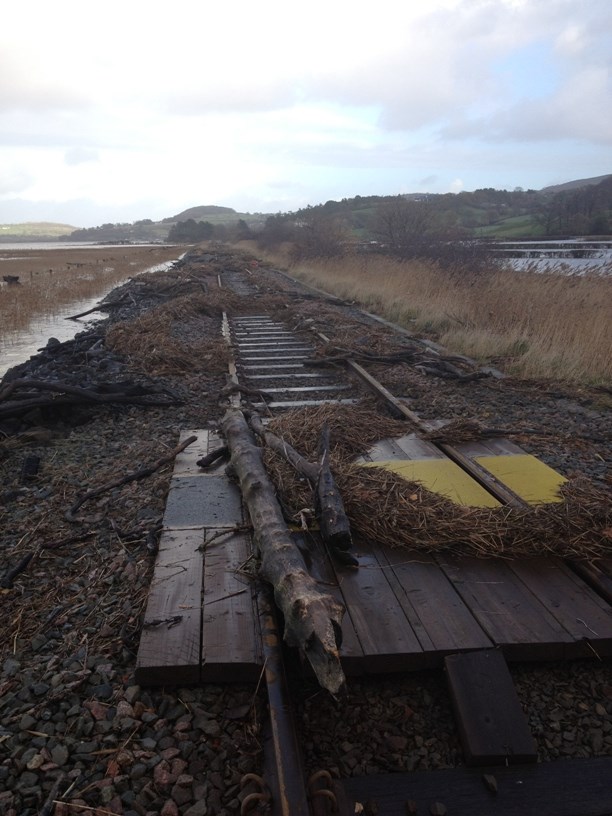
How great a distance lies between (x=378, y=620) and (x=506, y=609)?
23.7 inches

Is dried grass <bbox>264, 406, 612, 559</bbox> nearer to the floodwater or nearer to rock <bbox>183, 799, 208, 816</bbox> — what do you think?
rock <bbox>183, 799, 208, 816</bbox>

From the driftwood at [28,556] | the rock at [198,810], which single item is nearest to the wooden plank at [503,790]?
the rock at [198,810]

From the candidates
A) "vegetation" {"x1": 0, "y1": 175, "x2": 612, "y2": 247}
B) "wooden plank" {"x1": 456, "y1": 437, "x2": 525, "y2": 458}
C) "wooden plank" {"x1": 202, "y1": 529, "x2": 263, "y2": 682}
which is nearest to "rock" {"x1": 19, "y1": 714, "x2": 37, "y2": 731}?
"wooden plank" {"x1": 202, "y1": 529, "x2": 263, "y2": 682}

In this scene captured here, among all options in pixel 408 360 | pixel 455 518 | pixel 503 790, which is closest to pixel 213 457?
pixel 455 518

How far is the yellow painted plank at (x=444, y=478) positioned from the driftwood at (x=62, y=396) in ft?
9.74

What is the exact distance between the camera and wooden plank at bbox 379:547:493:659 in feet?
8.26

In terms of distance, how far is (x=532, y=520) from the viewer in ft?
11.1

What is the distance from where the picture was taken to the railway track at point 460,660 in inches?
78.2

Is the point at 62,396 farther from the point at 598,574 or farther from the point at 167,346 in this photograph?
the point at 598,574

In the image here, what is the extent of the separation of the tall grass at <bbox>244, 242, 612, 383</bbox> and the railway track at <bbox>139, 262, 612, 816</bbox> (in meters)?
4.95

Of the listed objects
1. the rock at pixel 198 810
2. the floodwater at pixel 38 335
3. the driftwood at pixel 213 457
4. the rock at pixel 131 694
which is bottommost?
the floodwater at pixel 38 335

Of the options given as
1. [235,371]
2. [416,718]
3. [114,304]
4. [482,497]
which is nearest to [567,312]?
[235,371]

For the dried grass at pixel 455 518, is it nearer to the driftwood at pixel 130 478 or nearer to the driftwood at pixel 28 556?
the driftwood at pixel 130 478

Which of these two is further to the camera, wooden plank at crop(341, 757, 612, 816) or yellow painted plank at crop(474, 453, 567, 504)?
yellow painted plank at crop(474, 453, 567, 504)
